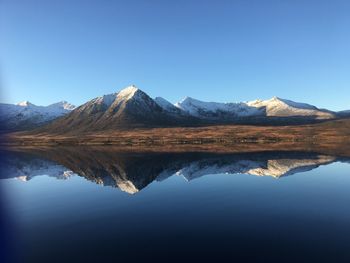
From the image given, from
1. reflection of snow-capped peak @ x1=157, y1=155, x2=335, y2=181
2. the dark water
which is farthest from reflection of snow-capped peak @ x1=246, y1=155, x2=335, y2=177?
the dark water

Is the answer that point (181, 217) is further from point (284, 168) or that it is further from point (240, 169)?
point (284, 168)

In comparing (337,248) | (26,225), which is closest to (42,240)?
(26,225)

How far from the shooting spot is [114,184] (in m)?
61.8

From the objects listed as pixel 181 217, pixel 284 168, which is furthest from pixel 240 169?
pixel 181 217

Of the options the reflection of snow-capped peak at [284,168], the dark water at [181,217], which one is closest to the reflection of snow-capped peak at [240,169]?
the reflection of snow-capped peak at [284,168]

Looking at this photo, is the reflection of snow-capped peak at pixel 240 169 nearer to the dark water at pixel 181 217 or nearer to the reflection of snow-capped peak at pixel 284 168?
the reflection of snow-capped peak at pixel 284 168

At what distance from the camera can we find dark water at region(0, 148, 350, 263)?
88.6 feet

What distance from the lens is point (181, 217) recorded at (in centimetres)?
3756

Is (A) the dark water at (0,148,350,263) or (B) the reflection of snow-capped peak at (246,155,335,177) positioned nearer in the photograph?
(A) the dark water at (0,148,350,263)

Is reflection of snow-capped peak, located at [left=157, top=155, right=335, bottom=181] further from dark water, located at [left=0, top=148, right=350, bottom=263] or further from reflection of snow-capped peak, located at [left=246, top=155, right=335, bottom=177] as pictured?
dark water, located at [left=0, top=148, right=350, bottom=263]

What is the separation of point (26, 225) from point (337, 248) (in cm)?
2866

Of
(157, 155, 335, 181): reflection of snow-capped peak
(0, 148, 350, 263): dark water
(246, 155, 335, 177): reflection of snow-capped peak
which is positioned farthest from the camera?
(157, 155, 335, 181): reflection of snow-capped peak

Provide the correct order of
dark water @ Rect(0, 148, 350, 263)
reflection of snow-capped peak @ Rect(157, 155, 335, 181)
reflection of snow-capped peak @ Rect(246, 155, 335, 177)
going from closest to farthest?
dark water @ Rect(0, 148, 350, 263) → reflection of snow-capped peak @ Rect(246, 155, 335, 177) → reflection of snow-capped peak @ Rect(157, 155, 335, 181)

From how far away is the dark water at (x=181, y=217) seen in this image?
27.0 meters
